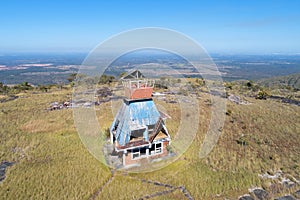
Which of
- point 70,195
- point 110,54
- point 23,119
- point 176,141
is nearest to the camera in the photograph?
point 70,195

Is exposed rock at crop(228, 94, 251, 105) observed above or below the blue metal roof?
below

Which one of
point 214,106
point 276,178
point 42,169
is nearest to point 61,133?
point 42,169

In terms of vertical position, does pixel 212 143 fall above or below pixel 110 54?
below

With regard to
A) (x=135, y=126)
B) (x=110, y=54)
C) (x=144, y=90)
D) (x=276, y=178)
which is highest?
(x=110, y=54)

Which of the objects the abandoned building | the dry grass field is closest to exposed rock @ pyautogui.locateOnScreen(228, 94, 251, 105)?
the dry grass field

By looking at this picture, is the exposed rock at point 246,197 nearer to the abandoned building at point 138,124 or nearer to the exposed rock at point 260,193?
the exposed rock at point 260,193

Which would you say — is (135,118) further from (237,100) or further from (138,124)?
(237,100)

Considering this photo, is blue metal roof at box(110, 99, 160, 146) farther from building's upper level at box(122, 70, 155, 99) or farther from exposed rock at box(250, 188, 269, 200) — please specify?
exposed rock at box(250, 188, 269, 200)

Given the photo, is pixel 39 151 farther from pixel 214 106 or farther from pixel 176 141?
pixel 214 106
